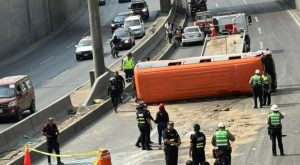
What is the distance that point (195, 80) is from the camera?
32.3m

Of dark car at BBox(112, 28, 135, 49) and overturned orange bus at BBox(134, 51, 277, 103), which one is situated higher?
overturned orange bus at BBox(134, 51, 277, 103)

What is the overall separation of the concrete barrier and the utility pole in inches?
166

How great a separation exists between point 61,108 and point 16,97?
7.54 ft

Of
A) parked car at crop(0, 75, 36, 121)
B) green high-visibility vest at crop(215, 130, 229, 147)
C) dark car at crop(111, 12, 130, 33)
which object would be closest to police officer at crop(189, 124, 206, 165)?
green high-visibility vest at crop(215, 130, 229, 147)

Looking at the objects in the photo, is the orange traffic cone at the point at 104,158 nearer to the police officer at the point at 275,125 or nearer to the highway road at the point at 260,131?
the highway road at the point at 260,131

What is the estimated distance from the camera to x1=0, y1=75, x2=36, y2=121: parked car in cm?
3177

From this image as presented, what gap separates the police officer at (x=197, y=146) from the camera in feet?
59.8

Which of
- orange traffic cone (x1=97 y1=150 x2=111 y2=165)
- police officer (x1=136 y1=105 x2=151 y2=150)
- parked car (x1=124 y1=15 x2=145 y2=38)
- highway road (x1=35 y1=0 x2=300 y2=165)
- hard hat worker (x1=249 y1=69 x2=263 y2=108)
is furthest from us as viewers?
parked car (x1=124 y1=15 x2=145 y2=38)

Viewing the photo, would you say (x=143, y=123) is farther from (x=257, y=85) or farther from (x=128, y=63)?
(x=128, y=63)

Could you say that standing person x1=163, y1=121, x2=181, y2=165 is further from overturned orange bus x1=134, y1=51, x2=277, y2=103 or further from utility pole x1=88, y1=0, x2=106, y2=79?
utility pole x1=88, y1=0, x2=106, y2=79

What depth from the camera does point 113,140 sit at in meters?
26.0

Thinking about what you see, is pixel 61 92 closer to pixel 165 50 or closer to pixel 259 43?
pixel 165 50

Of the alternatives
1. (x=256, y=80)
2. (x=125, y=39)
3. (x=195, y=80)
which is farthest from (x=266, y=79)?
(x=125, y=39)

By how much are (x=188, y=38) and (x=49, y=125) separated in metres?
30.1
